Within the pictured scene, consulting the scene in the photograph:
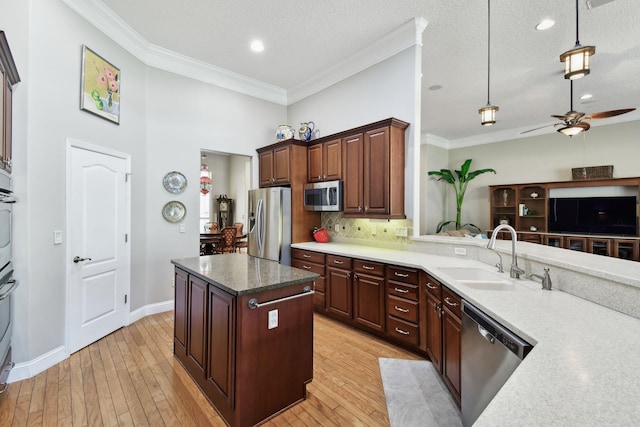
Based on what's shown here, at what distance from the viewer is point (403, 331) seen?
2.90 meters

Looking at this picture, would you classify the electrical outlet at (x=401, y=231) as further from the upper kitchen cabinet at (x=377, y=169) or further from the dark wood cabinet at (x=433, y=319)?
the dark wood cabinet at (x=433, y=319)

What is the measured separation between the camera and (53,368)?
8.46 feet

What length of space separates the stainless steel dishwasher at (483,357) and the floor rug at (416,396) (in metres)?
0.24

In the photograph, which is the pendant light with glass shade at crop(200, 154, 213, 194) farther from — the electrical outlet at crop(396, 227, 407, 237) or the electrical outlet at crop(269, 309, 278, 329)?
the electrical outlet at crop(269, 309, 278, 329)

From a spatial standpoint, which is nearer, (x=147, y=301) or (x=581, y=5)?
(x=581, y=5)

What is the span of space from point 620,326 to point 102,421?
304 centimetres

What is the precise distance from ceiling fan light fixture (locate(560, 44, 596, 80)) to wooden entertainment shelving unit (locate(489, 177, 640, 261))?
4.84 m

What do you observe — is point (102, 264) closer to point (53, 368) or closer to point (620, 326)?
point (53, 368)

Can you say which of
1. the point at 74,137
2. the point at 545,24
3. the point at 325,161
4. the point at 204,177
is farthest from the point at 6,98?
the point at 204,177

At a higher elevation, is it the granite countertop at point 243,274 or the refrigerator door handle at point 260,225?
the refrigerator door handle at point 260,225

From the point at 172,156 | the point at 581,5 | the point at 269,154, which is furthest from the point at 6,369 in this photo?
the point at 581,5

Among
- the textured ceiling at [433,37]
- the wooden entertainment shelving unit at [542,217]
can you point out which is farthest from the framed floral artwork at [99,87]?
the wooden entertainment shelving unit at [542,217]

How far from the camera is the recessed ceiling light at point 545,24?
10.3 feet

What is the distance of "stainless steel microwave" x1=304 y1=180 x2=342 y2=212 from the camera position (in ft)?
13.1
